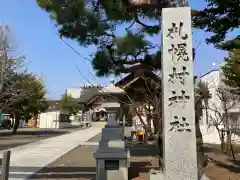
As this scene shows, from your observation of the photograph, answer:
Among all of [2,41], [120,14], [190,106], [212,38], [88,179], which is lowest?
[88,179]

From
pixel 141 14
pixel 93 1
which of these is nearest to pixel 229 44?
pixel 141 14

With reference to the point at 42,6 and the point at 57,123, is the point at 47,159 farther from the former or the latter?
the point at 57,123

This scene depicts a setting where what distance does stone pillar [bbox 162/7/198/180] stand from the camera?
5.75m

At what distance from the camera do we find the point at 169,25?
605 cm

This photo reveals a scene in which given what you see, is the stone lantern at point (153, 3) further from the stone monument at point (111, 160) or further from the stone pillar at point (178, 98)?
the stone monument at point (111, 160)

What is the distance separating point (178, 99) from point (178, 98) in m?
0.02

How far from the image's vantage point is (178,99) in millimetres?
5863

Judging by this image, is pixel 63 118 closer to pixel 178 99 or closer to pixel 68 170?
pixel 68 170

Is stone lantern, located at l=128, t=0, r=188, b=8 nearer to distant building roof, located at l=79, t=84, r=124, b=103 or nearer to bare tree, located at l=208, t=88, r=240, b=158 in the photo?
distant building roof, located at l=79, t=84, r=124, b=103

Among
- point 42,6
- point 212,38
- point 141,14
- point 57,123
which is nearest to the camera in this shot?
point 212,38

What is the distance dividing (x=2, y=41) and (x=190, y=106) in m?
16.6

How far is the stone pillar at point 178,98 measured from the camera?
575 centimetres

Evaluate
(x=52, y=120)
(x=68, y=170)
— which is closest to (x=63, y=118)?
(x=52, y=120)

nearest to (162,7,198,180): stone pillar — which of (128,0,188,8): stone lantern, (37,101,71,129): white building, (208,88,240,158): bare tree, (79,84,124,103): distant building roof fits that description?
(128,0,188,8): stone lantern
